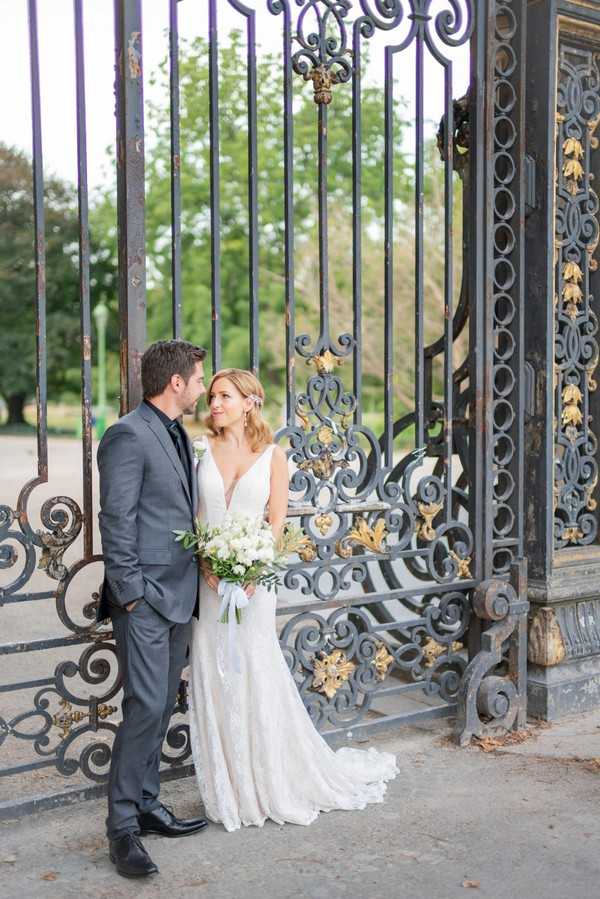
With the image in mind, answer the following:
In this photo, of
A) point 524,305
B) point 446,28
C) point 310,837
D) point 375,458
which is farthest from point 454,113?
point 310,837

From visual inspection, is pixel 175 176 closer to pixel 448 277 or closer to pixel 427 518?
pixel 448 277

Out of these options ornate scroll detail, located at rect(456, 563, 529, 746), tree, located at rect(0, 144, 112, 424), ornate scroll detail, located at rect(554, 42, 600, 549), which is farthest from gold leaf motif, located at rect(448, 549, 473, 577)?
tree, located at rect(0, 144, 112, 424)

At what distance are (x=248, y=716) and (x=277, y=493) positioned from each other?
0.99 metres

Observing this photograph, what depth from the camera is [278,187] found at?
26.7 metres

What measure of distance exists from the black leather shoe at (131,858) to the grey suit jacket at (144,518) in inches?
33.9

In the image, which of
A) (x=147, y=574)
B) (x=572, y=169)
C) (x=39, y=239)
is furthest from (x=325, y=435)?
(x=572, y=169)

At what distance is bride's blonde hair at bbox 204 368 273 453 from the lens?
174 inches

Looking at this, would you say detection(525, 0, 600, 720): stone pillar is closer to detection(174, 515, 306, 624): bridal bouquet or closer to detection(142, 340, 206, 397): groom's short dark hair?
detection(174, 515, 306, 624): bridal bouquet

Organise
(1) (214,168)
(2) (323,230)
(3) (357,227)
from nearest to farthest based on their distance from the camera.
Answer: (1) (214,168) → (2) (323,230) → (3) (357,227)

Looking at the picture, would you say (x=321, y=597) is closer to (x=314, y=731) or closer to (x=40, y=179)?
(x=314, y=731)

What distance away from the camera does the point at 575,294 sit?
6.15 metres

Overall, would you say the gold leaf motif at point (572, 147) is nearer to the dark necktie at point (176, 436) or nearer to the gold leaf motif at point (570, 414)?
the gold leaf motif at point (570, 414)

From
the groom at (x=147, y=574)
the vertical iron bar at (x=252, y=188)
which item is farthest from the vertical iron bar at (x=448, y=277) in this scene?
the groom at (x=147, y=574)

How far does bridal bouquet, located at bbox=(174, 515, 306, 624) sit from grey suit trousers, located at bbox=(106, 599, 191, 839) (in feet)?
0.97
